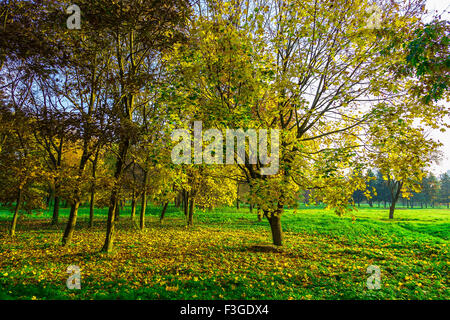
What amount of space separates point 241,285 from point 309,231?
13750mm

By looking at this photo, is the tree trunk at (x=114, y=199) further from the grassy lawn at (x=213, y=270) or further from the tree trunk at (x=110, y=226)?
the grassy lawn at (x=213, y=270)

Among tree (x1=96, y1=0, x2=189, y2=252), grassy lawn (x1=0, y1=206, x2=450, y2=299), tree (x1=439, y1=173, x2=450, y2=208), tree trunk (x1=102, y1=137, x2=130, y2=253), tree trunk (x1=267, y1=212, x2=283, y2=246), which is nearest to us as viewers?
grassy lawn (x1=0, y1=206, x2=450, y2=299)

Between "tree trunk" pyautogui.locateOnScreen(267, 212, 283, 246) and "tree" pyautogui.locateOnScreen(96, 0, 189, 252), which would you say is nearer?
"tree" pyautogui.locateOnScreen(96, 0, 189, 252)

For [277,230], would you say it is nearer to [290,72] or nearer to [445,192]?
[290,72]

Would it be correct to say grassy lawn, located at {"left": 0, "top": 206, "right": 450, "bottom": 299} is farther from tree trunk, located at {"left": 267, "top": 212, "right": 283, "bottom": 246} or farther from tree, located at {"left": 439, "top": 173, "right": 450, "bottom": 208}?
tree, located at {"left": 439, "top": 173, "right": 450, "bottom": 208}

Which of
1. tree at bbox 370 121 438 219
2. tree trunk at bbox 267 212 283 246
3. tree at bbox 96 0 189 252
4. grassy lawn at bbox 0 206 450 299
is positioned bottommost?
grassy lawn at bbox 0 206 450 299

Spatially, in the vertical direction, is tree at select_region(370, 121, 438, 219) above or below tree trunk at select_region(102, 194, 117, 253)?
above

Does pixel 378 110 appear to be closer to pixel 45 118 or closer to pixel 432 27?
pixel 432 27

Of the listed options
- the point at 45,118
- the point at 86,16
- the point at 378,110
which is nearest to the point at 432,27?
the point at 378,110

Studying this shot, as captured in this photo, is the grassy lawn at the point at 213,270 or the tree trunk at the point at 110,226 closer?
the grassy lawn at the point at 213,270

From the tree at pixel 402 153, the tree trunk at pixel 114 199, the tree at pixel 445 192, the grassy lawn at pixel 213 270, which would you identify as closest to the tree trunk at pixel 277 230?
the grassy lawn at pixel 213 270

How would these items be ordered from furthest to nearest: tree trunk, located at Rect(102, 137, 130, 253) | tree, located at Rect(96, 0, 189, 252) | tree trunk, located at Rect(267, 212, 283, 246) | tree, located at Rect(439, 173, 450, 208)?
tree, located at Rect(439, 173, 450, 208), tree trunk, located at Rect(267, 212, 283, 246), tree trunk, located at Rect(102, 137, 130, 253), tree, located at Rect(96, 0, 189, 252)

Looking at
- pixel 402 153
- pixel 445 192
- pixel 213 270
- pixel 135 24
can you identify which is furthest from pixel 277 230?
pixel 445 192

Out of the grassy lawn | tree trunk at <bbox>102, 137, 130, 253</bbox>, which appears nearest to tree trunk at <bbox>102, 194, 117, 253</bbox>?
tree trunk at <bbox>102, 137, 130, 253</bbox>
